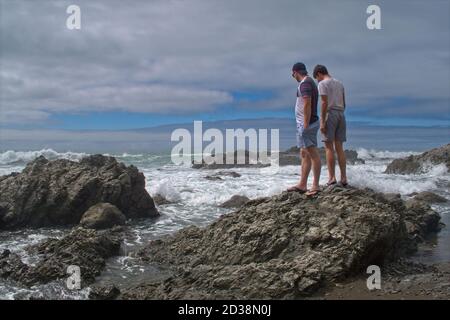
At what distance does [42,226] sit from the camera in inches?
567

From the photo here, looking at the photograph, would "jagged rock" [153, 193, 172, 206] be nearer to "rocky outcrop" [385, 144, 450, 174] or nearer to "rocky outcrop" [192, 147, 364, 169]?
"rocky outcrop" [192, 147, 364, 169]

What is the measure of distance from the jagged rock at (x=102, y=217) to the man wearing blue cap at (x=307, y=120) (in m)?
6.87

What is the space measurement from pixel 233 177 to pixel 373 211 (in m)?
17.1

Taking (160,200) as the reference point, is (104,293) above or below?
below

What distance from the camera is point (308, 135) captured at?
8398mm

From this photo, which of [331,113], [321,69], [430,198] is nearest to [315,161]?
[331,113]

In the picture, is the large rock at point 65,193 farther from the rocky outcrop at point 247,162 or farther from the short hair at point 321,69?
the rocky outcrop at point 247,162

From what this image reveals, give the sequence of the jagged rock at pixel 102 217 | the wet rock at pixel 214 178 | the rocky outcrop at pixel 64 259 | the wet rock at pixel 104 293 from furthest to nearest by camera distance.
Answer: the wet rock at pixel 214 178, the jagged rock at pixel 102 217, the rocky outcrop at pixel 64 259, the wet rock at pixel 104 293

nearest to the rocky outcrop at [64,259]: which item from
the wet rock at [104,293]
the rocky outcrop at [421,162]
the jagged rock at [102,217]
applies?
the wet rock at [104,293]

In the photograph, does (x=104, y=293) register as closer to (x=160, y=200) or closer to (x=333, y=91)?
(x=333, y=91)

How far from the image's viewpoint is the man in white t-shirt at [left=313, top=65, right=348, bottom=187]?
325 inches

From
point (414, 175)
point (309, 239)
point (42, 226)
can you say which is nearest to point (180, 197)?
point (42, 226)

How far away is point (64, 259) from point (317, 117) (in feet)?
→ 17.9

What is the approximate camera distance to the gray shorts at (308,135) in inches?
330
